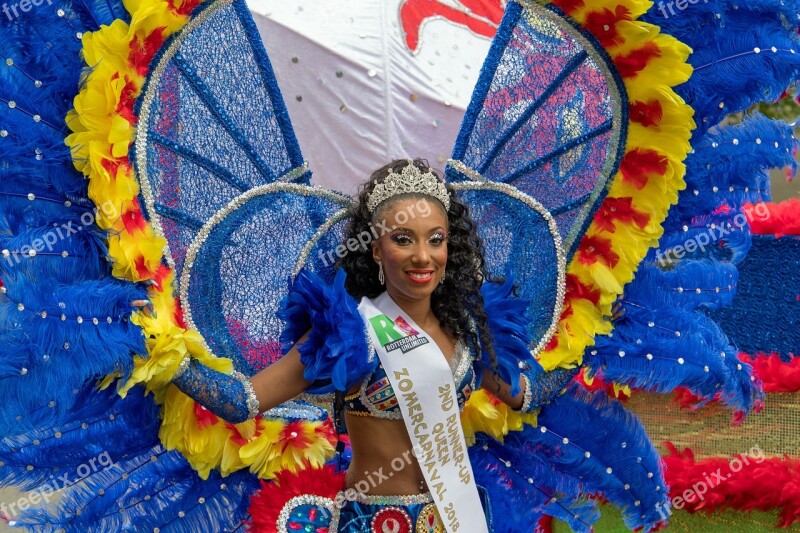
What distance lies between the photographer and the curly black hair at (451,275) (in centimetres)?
315

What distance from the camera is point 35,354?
259 centimetres

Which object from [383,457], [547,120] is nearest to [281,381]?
[383,457]

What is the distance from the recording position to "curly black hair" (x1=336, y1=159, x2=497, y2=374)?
3.15 m

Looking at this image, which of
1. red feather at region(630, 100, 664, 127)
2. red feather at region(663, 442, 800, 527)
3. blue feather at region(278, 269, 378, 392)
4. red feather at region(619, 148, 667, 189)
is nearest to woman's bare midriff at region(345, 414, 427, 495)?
blue feather at region(278, 269, 378, 392)

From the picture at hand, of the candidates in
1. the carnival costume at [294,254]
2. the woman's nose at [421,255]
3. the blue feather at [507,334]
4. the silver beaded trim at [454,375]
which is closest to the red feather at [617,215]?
the carnival costume at [294,254]

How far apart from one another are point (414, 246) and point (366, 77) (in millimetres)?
2543

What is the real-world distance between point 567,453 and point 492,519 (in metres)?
0.38

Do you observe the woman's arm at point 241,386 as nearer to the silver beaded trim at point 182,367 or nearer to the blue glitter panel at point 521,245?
the silver beaded trim at point 182,367

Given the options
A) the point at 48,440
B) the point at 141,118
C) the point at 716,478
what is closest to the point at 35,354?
the point at 48,440

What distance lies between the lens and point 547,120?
3.63 meters

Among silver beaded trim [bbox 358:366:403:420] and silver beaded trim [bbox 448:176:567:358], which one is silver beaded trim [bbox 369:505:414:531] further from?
silver beaded trim [bbox 448:176:567:358]

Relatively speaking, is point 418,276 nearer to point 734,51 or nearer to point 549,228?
point 549,228

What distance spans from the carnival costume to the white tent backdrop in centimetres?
179

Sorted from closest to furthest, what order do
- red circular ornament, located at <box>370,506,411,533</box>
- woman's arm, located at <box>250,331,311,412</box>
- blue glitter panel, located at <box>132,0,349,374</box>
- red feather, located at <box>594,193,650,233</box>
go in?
woman's arm, located at <box>250,331,311,412</box> → red circular ornament, located at <box>370,506,411,533</box> → blue glitter panel, located at <box>132,0,349,374</box> → red feather, located at <box>594,193,650,233</box>
